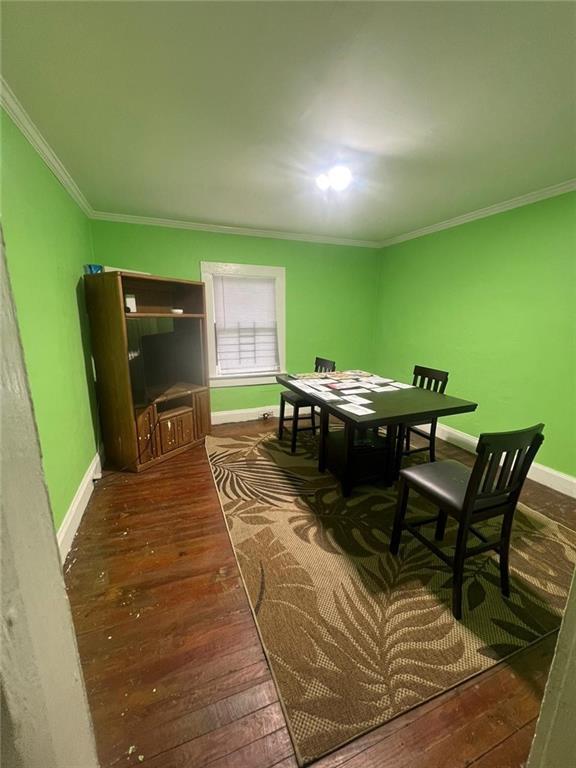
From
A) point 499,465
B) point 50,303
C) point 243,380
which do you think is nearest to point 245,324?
point 243,380

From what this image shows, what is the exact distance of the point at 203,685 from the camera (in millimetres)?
1191

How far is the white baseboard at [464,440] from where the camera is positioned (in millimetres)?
2488

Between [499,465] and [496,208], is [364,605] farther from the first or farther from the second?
[496,208]

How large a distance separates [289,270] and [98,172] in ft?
7.33

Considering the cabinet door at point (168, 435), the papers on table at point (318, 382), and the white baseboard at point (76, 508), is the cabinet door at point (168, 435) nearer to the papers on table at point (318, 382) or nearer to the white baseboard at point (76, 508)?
the white baseboard at point (76, 508)

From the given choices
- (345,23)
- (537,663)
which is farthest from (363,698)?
(345,23)

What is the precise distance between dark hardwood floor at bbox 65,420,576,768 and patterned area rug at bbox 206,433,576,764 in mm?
58

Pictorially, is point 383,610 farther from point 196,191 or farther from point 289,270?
point 289,270

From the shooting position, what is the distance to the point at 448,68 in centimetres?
129

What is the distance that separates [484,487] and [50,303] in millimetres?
2682

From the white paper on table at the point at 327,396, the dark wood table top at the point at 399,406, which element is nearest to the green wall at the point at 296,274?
the dark wood table top at the point at 399,406

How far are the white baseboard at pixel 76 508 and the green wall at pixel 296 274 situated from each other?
5.29ft

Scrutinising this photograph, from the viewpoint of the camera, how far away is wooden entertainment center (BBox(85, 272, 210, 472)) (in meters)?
2.58

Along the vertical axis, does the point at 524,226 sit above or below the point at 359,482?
above
